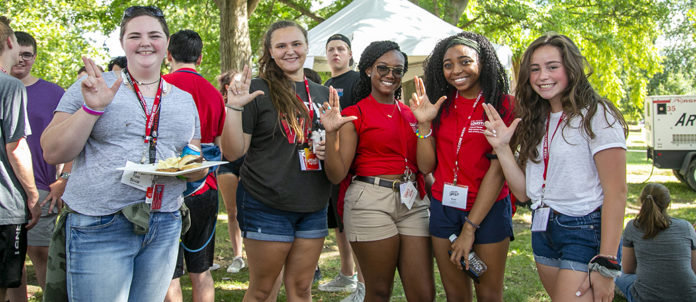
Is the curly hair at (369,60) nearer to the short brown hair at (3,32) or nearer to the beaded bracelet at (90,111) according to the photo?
the beaded bracelet at (90,111)

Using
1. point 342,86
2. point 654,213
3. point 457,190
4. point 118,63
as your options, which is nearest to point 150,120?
point 457,190

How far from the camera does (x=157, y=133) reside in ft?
7.35

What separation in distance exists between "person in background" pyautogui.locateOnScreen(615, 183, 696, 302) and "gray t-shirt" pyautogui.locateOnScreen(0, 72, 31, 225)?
430 cm

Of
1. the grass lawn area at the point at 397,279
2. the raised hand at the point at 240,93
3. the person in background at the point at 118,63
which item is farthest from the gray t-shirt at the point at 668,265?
the person in background at the point at 118,63

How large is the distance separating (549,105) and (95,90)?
7.05 ft

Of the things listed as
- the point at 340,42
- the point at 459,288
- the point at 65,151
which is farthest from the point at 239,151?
the point at 340,42

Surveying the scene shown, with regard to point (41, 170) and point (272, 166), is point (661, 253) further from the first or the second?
point (41, 170)

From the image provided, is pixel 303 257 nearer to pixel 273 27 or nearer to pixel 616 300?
pixel 273 27

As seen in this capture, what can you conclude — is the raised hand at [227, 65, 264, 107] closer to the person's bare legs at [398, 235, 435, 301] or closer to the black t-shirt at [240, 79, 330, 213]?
the black t-shirt at [240, 79, 330, 213]

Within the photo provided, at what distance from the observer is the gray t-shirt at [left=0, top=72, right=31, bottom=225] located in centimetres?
279

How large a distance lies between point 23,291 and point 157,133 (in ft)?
7.44

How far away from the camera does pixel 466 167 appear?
293 centimetres

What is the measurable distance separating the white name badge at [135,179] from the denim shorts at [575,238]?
187 centimetres

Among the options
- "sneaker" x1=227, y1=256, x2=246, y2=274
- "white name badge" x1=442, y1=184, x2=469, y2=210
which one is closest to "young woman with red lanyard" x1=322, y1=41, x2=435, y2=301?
"white name badge" x1=442, y1=184, x2=469, y2=210
